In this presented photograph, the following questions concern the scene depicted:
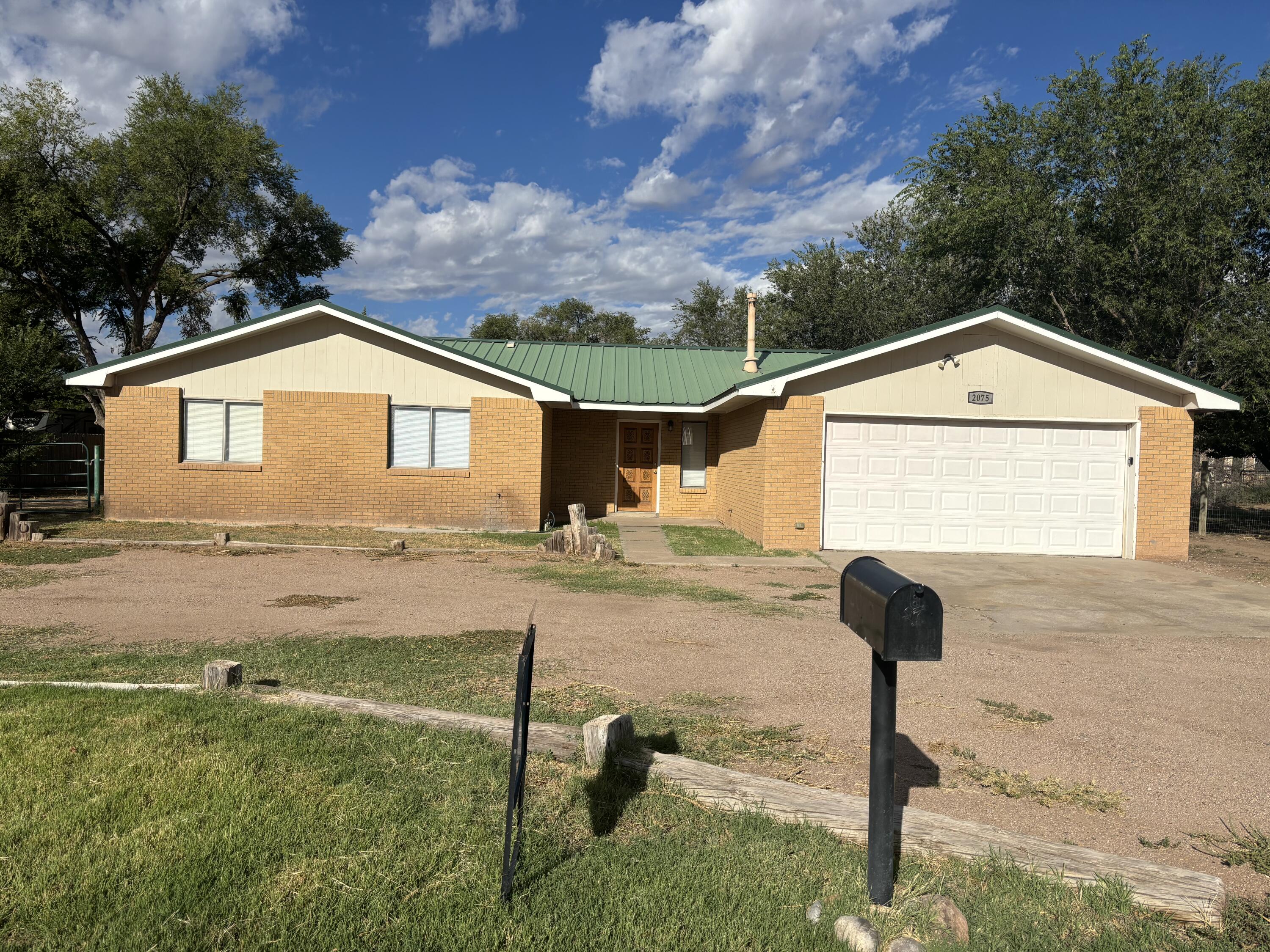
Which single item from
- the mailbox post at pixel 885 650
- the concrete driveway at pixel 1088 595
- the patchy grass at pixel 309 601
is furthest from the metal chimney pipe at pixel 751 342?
the mailbox post at pixel 885 650

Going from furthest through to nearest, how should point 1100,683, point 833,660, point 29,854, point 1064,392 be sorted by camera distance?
point 1064,392
point 833,660
point 1100,683
point 29,854

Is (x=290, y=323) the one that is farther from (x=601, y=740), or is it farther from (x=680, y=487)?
(x=601, y=740)

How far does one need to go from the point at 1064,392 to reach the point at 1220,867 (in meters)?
12.2

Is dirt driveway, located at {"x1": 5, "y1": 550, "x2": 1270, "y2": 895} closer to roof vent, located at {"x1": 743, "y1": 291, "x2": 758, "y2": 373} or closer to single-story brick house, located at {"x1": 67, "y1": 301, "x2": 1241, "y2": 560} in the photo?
single-story brick house, located at {"x1": 67, "y1": 301, "x2": 1241, "y2": 560}

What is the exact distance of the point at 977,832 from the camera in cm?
335

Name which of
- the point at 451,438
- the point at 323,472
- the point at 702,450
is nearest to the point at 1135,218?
the point at 702,450

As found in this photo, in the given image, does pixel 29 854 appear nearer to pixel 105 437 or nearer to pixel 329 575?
pixel 329 575

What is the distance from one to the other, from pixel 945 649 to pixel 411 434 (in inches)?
460

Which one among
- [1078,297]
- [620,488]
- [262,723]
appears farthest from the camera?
[1078,297]

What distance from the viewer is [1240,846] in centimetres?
363

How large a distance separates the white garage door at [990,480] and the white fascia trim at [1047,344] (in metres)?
1.00

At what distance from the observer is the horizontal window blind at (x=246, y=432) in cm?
1605

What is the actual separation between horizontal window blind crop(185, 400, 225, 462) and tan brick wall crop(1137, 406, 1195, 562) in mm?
17042

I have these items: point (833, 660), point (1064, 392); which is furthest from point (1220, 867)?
point (1064, 392)
